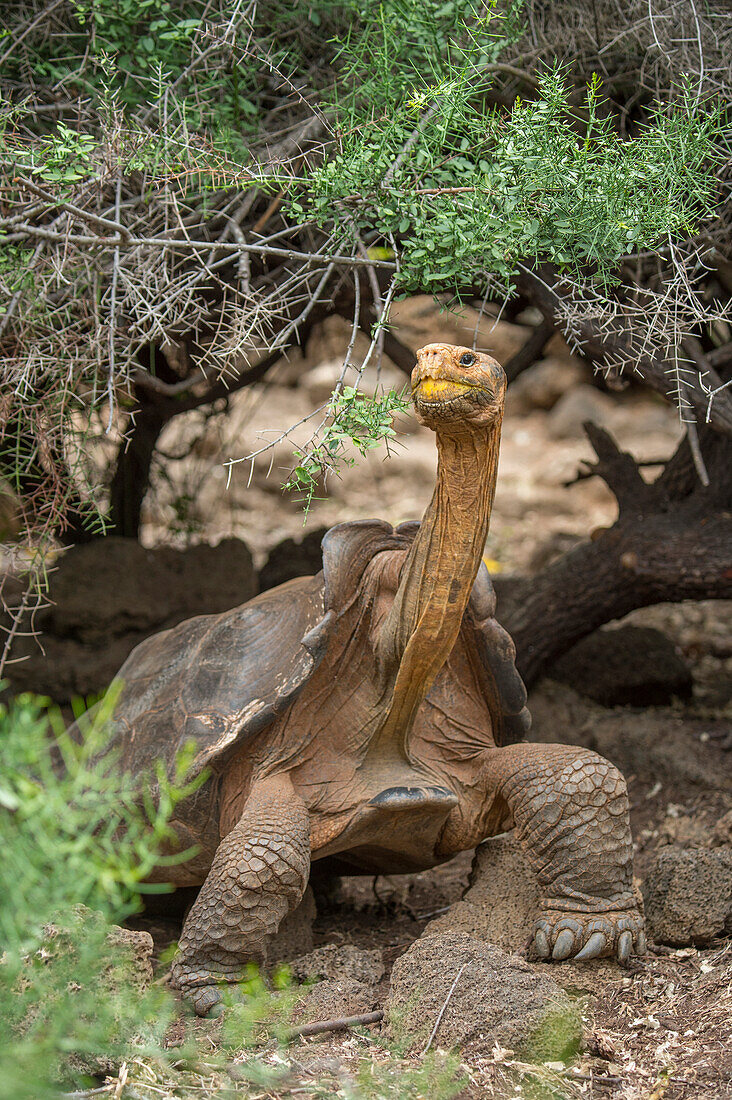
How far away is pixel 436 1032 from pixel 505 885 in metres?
0.86

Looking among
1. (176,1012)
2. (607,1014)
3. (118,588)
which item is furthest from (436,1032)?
(118,588)

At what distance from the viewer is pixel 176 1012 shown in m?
2.63

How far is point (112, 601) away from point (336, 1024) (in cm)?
273

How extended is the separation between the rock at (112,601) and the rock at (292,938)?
1749 millimetres

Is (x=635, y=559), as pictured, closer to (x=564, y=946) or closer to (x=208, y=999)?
(x=564, y=946)

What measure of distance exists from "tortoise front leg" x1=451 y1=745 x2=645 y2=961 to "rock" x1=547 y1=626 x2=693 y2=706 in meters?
2.07

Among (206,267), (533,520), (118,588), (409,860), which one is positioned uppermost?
(206,267)

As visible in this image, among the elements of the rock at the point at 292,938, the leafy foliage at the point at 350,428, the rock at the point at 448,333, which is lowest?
the rock at the point at 448,333

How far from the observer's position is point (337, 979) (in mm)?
2729

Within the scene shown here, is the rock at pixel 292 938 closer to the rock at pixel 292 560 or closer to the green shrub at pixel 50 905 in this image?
the green shrub at pixel 50 905

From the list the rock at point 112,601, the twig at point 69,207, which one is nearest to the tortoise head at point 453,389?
the twig at point 69,207

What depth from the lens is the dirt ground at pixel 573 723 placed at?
2.25 metres

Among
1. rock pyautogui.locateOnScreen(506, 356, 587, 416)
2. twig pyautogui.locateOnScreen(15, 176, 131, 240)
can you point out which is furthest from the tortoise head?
rock pyautogui.locateOnScreen(506, 356, 587, 416)

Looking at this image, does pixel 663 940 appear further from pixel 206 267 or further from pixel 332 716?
pixel 206 267
